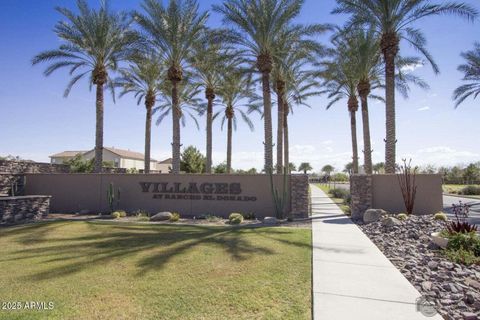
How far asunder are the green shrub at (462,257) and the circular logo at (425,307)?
270cm

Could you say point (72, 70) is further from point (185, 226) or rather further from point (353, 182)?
point (353, 182)

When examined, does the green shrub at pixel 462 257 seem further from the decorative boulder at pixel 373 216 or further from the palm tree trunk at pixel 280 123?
the palm tree trunk at pixel 280 123

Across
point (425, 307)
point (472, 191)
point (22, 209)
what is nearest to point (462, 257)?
point (425, 307)

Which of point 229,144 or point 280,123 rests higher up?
point 280,123

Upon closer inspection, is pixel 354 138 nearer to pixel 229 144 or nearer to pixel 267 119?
pixel 267 119

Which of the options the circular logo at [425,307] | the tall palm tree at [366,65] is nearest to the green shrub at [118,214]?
the circular logo at [425,307]

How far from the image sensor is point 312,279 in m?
6.13

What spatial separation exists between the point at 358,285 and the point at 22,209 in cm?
1536

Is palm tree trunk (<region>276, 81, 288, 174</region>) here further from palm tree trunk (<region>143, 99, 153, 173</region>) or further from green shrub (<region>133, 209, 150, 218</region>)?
palm tree trunk (<region>143, 99, 153, 173</region>)

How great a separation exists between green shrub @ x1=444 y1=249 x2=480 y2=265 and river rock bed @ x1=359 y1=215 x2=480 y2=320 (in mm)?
159

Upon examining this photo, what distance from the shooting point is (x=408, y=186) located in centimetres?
1505

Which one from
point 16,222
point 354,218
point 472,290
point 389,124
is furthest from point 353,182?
point 16,222

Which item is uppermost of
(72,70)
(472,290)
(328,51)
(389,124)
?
(328,51)

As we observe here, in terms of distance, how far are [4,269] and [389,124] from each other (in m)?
18.2
